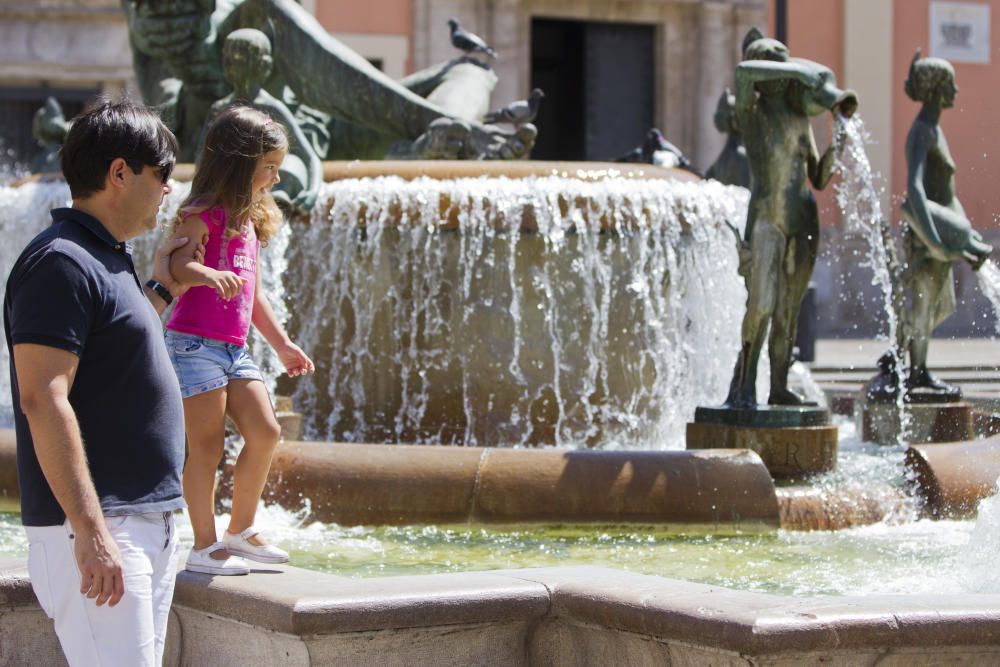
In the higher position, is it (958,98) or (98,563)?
(958,98)

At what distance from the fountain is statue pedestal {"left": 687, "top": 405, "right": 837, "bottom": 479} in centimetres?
12

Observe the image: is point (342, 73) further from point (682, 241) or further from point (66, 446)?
point (66, 446)

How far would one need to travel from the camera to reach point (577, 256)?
25.3ft

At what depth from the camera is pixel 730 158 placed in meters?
9.77

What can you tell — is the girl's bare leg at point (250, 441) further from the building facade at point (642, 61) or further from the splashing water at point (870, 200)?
the building facade at point (642, 61)

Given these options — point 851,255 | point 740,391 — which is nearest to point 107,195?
point 740,391

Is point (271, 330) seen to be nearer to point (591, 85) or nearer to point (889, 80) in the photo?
point (591, 85)

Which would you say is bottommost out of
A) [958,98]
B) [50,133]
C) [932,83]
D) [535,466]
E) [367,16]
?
[535,466]

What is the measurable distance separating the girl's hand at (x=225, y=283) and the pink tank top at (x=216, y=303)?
243 mm

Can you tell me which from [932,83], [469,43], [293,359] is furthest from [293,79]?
[293,359]

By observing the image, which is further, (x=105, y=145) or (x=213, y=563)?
(x=213, y=563)

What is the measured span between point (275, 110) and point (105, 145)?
16.4 ft

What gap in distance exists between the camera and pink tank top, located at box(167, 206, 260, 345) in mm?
3553

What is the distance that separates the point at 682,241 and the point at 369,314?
62.6 inches
